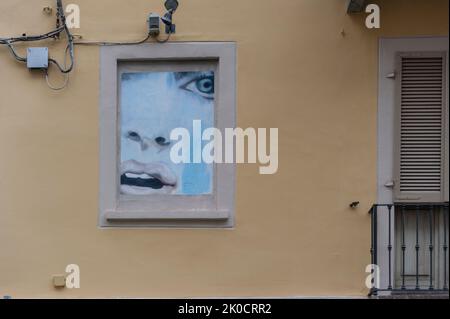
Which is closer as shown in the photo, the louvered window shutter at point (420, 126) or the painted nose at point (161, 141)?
the louvered window shutter at point (420, 126)

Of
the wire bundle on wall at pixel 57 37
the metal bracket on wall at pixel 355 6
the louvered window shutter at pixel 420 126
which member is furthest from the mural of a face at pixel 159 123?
the louvered window shutter at pixel 420 126

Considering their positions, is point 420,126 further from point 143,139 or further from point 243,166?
point 143,139

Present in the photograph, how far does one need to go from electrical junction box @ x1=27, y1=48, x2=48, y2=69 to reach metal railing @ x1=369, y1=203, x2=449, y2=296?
3.77 meters

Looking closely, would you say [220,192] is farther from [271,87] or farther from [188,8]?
[188,8]

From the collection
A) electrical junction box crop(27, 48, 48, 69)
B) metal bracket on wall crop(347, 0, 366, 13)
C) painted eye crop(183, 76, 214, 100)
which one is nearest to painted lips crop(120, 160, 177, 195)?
painted eye crop(183, 76, 214, 100)

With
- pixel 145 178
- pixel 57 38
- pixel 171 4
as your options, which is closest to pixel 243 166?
pixel 145 178

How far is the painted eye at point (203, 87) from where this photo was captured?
22.9 ft

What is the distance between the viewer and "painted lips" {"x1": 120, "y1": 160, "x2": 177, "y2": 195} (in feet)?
22.9

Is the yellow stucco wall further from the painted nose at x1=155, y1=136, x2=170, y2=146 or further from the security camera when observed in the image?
the painted nose at x1=155, y1=136, x2=170, y2=146

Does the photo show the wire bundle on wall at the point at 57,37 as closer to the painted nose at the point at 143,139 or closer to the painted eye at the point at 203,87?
the painted nose at the point at 143,139

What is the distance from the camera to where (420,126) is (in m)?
6.77

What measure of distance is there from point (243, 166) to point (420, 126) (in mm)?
1883
